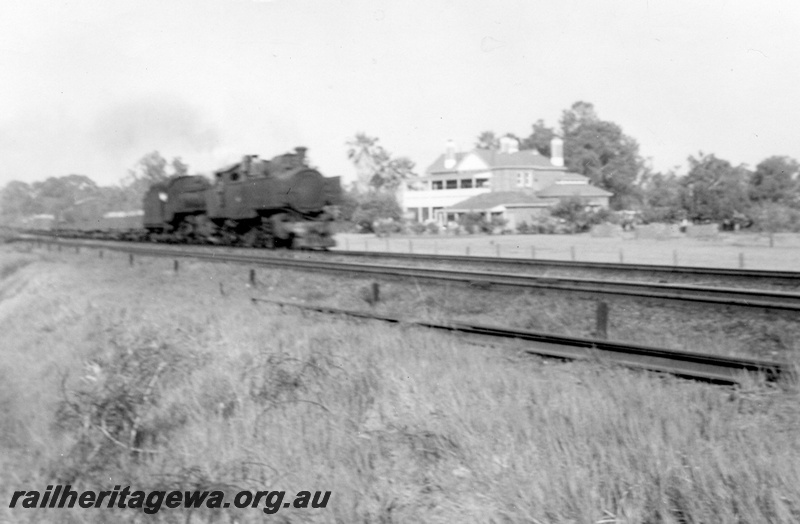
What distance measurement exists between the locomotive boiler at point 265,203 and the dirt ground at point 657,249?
4.30 m

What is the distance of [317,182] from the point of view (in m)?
21.9

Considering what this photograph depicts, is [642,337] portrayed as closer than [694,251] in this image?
Yes

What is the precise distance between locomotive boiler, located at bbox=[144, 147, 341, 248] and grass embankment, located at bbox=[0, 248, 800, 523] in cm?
1140

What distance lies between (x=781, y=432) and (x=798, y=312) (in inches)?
162

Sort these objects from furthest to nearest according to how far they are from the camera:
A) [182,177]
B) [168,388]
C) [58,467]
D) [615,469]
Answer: [182,177]
[168,388]
[58,467]
[615,469]

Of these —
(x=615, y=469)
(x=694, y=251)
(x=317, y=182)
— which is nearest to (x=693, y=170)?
(x=694, y=251)

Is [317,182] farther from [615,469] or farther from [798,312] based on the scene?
[615,469]

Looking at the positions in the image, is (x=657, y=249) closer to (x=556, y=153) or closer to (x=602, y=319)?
(x=602, y=319)

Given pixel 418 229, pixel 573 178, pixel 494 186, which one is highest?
pixel 573 178

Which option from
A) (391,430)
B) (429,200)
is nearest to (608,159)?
(429,200)

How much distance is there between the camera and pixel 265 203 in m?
20.9

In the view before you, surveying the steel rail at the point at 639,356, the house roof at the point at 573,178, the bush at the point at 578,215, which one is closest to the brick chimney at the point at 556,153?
the house roof at the point at 573,178

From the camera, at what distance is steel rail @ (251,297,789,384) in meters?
5.73

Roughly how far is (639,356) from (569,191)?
3654 cm
